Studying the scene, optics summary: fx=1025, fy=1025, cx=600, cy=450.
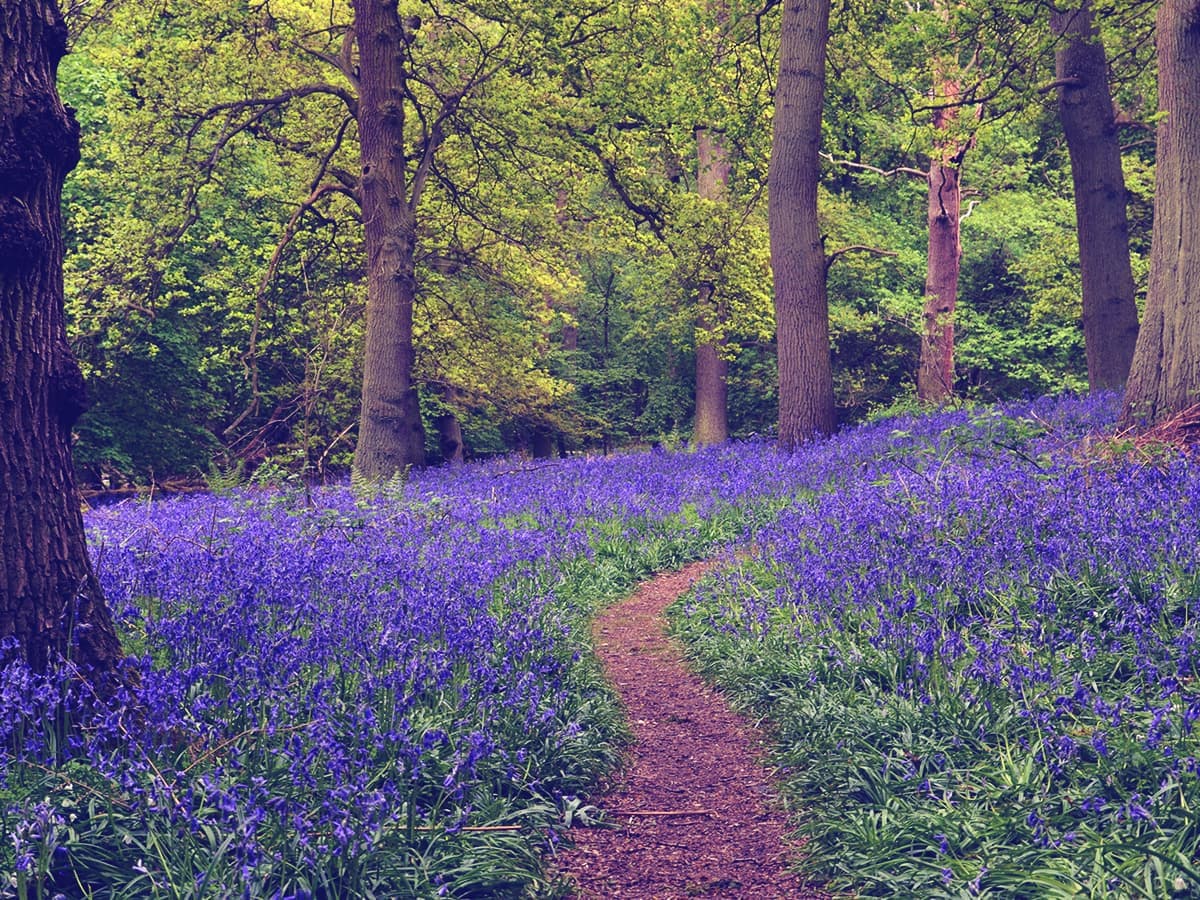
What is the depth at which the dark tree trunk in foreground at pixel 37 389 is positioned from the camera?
4.24m

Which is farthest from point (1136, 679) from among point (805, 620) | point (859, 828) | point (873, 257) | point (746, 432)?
point (746, 432)

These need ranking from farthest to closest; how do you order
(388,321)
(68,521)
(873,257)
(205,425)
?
(873,257), (205,425), (388,321), (68,521)

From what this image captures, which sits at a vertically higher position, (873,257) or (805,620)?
(873,257)

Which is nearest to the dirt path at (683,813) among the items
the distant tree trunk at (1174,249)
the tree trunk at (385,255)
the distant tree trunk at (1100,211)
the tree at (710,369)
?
the distant tree trunk at (1174,249)

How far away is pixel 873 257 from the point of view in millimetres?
27953

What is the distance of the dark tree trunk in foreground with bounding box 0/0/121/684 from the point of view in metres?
4.24

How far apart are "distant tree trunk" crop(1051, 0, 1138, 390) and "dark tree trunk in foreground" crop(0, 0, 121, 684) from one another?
561 inches

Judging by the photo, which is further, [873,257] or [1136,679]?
[873,257]

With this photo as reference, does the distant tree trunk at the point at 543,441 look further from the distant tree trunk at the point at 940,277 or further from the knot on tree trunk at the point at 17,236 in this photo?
the knot on tree trunk at the point at 17,236

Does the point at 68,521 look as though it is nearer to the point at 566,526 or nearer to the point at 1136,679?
the point at 1136,679

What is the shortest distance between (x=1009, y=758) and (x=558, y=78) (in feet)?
49.7

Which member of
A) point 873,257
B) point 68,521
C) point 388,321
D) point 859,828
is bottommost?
point 859,828

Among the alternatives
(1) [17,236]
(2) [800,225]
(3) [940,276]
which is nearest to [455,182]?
(2) [800,225]

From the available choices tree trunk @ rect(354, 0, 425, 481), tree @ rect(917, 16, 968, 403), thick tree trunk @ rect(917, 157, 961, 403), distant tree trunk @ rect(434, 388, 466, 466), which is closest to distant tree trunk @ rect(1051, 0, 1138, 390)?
tree @ rect(917, 16, 968, 403)
